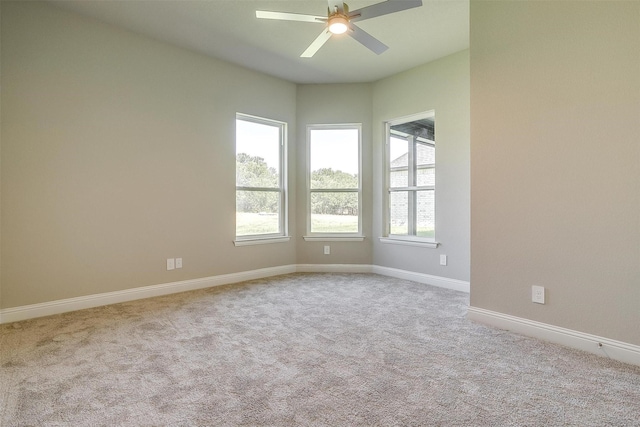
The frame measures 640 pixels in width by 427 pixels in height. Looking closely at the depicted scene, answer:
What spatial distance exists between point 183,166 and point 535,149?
349cm

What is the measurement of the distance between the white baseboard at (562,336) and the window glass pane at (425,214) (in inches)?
64.0

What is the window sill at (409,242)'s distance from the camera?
4.29 metres

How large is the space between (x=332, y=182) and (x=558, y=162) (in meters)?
3.07

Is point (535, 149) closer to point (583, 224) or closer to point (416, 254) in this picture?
point (583, 224)

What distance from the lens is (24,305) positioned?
2973mm

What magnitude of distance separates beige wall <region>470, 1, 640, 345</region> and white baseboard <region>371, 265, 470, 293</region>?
1.09 m

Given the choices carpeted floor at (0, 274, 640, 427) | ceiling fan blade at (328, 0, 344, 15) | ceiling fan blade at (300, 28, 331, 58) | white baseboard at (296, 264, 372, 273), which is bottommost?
carpeted floor at (0, 274, 640, 427)

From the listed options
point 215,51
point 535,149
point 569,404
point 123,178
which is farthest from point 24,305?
point 535,149

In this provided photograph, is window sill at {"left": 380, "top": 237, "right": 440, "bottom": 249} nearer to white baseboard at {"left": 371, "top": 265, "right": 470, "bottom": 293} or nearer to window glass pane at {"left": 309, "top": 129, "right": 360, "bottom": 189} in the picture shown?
white baseboard at {"left": 371, "top": 265, "right": 470, "bottom": 293}

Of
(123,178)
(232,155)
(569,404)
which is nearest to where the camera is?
(569,404)

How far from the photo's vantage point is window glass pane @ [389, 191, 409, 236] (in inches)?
185

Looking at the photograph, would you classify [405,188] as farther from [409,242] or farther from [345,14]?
[345,14]

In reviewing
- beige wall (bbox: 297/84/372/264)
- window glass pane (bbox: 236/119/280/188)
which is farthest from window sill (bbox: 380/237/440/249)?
window glass pane (bbox: 236/119/280/188)

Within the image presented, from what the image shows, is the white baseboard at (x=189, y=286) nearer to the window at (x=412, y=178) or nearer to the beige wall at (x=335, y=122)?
the beige wall at (x=335, y=122)
